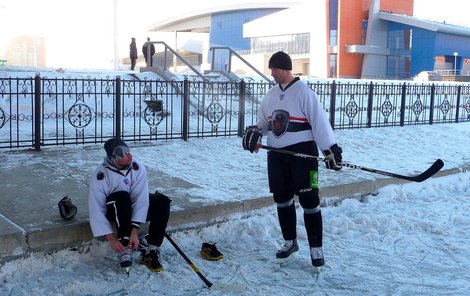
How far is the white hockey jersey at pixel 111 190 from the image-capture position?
4320mm

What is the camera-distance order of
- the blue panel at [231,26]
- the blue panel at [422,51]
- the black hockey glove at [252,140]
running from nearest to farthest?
1. the black hockey glove at [252,140]
2. the blue panel at [422,51]
3. the blue panel at [231,26]

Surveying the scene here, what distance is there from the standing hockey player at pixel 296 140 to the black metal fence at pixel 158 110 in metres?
4.86

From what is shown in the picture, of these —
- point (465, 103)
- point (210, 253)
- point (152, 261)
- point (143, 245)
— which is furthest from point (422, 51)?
point (152, 261)

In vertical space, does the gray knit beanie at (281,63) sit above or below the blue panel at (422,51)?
below

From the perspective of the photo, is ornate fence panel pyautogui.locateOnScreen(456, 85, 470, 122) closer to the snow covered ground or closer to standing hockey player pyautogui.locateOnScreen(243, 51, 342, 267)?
the snow covered ground

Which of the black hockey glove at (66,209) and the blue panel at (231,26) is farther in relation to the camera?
the blue panel at (231,26)

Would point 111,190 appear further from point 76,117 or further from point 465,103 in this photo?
point 465,103

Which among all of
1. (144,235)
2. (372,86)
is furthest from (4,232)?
(372,86)

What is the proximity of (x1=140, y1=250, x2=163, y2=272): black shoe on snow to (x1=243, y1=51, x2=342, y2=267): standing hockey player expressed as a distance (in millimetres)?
1121

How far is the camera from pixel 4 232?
4422 millimetres

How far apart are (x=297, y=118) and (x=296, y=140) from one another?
18cm

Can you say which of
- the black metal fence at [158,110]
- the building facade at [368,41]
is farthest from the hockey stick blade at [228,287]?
the building facade at [368,41]

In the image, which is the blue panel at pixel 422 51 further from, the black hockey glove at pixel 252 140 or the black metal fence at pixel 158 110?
the black hockey glove at pixel 252 140

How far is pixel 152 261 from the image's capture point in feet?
14.8
